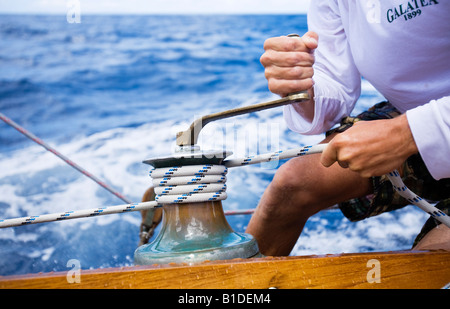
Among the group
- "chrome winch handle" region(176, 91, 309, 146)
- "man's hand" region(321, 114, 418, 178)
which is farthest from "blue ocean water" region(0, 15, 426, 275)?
"man's hand" region(321, 114, 418, 178)

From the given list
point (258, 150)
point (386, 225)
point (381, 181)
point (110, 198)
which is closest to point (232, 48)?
point (258, 150)

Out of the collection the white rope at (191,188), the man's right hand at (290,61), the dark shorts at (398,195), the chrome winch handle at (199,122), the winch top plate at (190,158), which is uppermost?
the man's right hand at (290,61)

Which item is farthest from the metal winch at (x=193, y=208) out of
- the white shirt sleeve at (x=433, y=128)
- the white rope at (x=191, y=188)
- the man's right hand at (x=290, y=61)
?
the white shirt sleeve at (x=433, y=128)

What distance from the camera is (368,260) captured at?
0.81 meters

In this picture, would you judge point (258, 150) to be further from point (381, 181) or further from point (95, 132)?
point (381, 181)

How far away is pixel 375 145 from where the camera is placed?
89 cm

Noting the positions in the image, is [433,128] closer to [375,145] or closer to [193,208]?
[375,145]

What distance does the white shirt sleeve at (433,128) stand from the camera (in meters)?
0.88

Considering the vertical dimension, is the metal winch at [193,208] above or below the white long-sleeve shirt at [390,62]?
below

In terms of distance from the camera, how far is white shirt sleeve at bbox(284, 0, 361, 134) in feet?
4.56

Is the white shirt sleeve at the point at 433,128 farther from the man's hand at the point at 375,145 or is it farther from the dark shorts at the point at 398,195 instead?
the dark shorts at the point at 398,195

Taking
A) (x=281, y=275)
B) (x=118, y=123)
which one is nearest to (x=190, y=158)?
(x=281, y=275)

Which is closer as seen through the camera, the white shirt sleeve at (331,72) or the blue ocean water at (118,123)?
the white shirt sleeve at (331,72)

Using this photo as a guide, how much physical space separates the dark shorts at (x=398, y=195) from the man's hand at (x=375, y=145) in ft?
1.25
